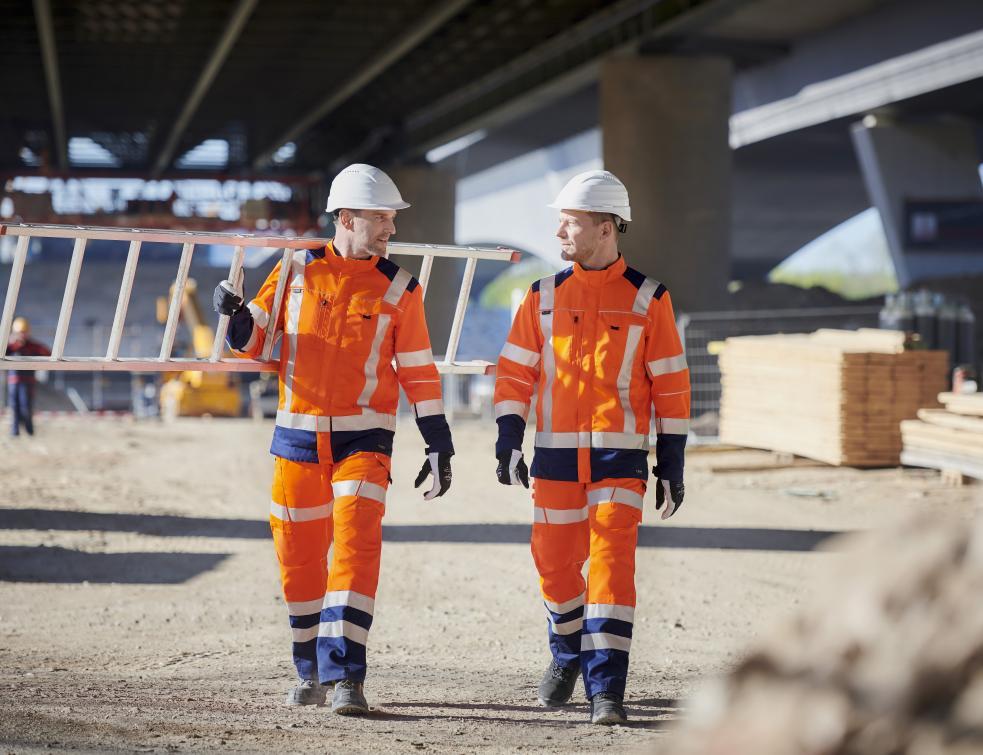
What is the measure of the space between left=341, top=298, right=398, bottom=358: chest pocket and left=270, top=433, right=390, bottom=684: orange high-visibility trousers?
1.32ft

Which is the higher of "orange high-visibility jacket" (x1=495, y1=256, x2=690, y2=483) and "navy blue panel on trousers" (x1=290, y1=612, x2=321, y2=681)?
"orange high-visibility jacket" (x1=495, y1=256, x2=690, y2=483)

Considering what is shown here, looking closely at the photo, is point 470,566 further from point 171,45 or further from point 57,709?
point 171,45

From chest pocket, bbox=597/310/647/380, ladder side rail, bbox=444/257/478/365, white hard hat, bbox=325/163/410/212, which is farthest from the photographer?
ladder side rail, bbox=444/257/478/365

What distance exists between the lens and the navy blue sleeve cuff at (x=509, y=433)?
18.8 ft

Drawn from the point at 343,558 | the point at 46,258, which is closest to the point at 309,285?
the point at 343,558

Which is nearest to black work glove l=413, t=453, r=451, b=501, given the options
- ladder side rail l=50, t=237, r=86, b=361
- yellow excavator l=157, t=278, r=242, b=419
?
ladder side rail l=50, t=237, r=86, b=361

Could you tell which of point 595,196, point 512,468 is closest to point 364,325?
point 512,468

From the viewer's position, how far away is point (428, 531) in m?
11.9

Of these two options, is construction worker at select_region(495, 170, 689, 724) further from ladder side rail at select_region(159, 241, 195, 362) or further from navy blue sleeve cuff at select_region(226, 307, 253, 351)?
ladder side rail at select_region(159, 241, 195, 362)

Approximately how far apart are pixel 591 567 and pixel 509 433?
2.28ft

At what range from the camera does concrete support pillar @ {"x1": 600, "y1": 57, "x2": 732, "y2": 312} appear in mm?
24547

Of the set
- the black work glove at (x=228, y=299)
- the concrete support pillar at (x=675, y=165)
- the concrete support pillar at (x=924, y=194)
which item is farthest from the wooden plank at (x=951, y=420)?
the concrete support pillar at (x=924, y=194)

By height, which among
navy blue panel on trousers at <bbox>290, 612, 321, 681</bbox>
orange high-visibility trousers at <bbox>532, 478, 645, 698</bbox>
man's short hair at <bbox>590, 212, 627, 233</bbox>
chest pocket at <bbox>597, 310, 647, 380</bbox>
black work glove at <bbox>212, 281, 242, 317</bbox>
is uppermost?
man's short hair at <bbox>590, 212, 627, 233</bbox>

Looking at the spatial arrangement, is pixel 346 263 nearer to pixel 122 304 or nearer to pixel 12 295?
pixel 122 304
